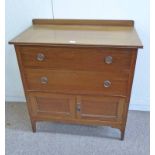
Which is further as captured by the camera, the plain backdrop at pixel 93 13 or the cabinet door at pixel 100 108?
the plain backdrop at pixel 93 13

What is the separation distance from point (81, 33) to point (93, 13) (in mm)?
269

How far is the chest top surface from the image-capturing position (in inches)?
55.7

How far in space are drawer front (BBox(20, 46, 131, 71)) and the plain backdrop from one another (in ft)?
1.62

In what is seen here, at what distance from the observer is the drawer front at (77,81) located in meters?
1.50

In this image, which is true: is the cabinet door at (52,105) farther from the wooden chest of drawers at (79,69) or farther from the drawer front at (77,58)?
the drawer front at (77,58)

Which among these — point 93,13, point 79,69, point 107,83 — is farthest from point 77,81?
point 93,13

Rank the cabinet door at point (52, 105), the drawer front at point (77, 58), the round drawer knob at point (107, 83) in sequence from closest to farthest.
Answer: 1. the drawer front at point (77, 58)
2. the round drawer knob at point (107, 83)
3. the cabinet door at point (52, 105)

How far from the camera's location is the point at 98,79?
4.99ft

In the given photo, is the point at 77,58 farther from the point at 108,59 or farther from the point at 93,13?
the point at 93,13

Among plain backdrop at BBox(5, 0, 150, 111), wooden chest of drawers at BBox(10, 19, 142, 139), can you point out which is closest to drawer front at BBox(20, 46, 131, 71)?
wooden chest of drawers at BBox(10, 19, 142, 139)

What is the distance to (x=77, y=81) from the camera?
1547 millimetres

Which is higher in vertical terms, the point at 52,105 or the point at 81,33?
the point at 81,33

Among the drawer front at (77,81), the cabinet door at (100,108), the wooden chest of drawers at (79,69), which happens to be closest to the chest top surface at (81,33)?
the wooden chest of drawers at (79,69)

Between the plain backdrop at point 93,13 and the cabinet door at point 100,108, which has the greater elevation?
the plain backdrop at point 93,13
